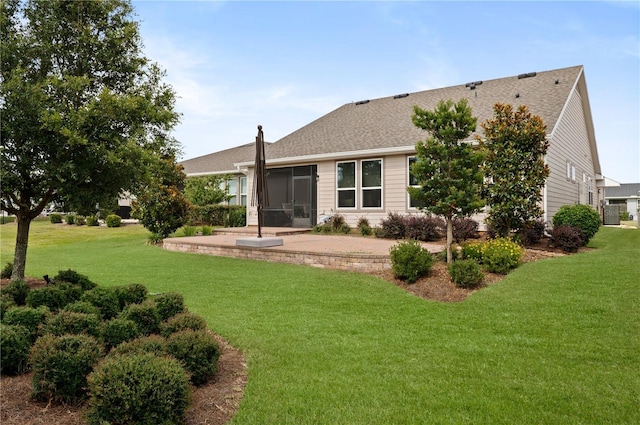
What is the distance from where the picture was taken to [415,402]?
9.91 ft

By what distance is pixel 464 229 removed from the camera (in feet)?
37.9

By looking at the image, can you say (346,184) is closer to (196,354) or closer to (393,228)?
(393,228)

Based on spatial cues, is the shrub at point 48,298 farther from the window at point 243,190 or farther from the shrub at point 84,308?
the window at point 243,190

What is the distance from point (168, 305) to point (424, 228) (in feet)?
29.3

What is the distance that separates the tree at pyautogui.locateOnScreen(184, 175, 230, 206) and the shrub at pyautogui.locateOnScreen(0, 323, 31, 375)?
17.0 metres

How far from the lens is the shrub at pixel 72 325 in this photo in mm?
3611

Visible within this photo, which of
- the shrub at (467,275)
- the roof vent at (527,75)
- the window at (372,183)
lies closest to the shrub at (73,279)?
the shrub at (467,275)

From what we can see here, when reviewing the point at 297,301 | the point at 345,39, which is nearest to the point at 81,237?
the point at 345,39

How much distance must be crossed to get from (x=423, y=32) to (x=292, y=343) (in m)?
10.2

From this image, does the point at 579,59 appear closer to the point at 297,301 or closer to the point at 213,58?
the point at 213,58

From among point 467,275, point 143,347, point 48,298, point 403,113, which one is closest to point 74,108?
point 48,298

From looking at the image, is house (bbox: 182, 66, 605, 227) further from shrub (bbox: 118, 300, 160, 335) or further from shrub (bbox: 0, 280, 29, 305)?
shrub (bbox: 0, 280, 29, 305)

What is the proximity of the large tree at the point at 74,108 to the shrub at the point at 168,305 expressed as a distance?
1.95 metres

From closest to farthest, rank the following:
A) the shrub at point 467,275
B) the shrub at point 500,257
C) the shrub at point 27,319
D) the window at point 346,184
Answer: the shrub at point 27,319 < the shrub at point 467,275 < the shrub at point 500,257 < the window at point 346,184
